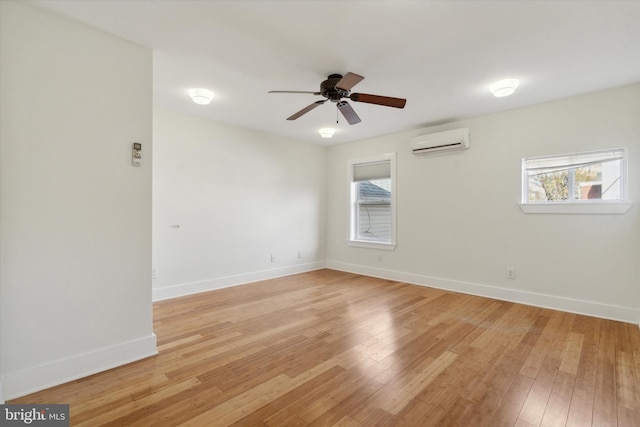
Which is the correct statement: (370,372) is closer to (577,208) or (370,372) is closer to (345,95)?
(345,95)

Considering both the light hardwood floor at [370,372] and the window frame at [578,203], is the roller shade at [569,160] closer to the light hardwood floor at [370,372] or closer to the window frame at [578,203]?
the window frame at [578,203]

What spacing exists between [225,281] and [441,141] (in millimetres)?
3720

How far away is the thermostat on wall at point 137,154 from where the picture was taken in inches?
88.7

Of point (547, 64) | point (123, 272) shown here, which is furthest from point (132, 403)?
point (547, 64)

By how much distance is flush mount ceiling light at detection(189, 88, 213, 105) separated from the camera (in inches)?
121

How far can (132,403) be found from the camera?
5.52 feet

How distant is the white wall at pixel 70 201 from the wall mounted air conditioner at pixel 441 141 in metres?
3.49

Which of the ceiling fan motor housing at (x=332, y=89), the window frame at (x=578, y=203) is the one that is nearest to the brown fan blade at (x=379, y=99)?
→ the ceiling fan motor housing at (x=332, y=89)

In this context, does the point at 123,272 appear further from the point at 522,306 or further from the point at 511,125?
the point at 511,125

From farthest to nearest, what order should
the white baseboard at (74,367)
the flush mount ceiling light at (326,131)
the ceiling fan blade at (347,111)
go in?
the flush mount ceiling light at (326,131)
the ceiling fan blade at (347,111)
the white baseboard at (74,367)

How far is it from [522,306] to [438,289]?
1.02 meters

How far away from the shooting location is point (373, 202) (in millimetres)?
5258

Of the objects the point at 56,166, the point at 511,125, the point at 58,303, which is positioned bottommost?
the point at 58,303

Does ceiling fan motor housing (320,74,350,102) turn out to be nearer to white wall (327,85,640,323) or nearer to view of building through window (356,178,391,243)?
white wall (327,85,640,323)
